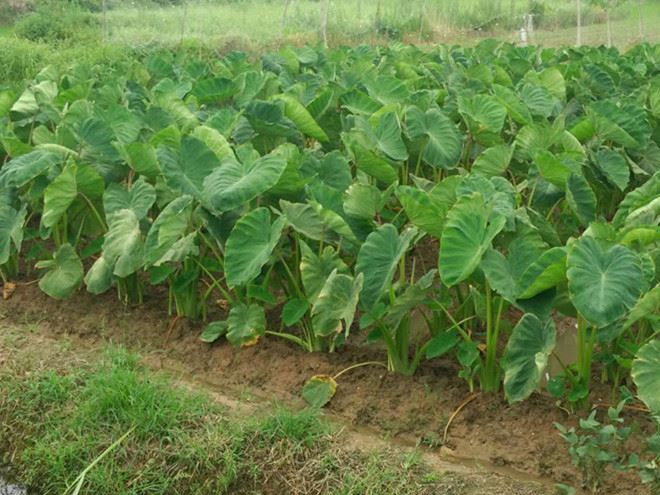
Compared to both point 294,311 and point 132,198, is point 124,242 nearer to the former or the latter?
point 132,198

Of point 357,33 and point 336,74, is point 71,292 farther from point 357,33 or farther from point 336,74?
point 357,33

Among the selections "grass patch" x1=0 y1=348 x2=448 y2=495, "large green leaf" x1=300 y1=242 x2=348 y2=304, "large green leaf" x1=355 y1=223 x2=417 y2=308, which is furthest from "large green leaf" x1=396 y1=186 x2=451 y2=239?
"grass patch" x1=0 y1=348 x2=448 y2=495

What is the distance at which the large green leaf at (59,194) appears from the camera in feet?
11.7

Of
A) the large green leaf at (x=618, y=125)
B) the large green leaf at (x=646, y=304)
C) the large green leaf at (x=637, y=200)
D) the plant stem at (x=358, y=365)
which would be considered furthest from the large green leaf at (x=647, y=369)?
the large green leaf at (x=618, y=125)

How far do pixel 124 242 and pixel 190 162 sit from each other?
0.37 meters

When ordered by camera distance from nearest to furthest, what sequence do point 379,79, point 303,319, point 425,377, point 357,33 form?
point 425,377, point 303,319, point 379,79, point 357,33

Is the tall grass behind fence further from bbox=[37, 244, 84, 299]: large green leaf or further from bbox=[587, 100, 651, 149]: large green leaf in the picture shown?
bbox=[587, 100, 651, 149]: large green leaf

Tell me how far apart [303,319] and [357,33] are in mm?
11054

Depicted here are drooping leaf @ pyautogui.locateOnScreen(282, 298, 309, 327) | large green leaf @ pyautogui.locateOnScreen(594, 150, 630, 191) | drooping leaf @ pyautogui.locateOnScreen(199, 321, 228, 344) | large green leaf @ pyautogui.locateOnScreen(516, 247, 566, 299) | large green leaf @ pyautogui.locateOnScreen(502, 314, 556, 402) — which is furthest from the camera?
large green leaf @ pyautogui.locateOnScreen(594, 150, 630, 191)

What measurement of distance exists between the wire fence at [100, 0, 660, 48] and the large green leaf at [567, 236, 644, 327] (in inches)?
370

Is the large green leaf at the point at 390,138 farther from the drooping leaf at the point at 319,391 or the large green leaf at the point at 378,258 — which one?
the drooping leaf at the point at 319,391

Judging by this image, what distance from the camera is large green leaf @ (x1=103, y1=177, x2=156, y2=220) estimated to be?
3.58 meters

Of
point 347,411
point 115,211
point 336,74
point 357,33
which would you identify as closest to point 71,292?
point 115,211

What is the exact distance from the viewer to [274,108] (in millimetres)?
3896
